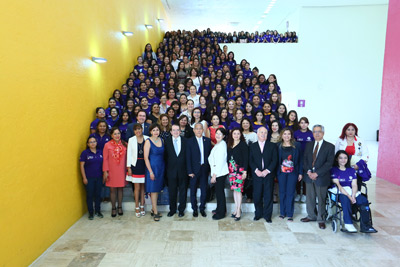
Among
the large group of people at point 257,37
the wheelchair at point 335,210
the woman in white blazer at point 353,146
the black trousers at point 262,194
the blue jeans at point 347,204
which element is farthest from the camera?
the large group of people at point 257,37

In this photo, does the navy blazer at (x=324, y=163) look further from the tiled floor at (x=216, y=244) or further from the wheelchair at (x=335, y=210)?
the tiled floor at (x=216, y=244)

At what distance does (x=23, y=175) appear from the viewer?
11.2 ft

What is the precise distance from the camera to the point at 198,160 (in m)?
5.04

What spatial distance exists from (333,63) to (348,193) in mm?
12000

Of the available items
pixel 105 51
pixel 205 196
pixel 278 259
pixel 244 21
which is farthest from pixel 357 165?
pixel 244 21

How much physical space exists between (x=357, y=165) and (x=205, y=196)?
2.69 meters

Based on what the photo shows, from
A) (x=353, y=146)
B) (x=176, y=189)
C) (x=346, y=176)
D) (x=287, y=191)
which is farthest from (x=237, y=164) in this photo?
(x=353, y=146)

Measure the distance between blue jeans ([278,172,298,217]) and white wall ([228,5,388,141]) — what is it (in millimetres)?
10804

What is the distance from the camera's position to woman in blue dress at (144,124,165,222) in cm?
495

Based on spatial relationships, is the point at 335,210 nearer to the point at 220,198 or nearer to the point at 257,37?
the point at 220,198

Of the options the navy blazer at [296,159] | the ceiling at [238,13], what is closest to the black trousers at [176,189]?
the navy blazer at [296,159]

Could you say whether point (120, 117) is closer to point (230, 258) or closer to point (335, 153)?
point (230, 258)

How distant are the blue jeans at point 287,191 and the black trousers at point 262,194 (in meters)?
0.19

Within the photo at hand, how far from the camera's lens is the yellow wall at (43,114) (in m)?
3.18
